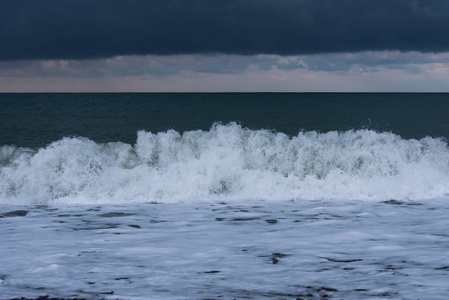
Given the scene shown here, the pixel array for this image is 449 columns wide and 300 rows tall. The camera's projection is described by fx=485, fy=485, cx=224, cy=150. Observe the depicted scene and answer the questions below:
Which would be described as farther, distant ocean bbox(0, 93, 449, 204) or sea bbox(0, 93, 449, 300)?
distant ocean bbox(0, 93, 449, 204)

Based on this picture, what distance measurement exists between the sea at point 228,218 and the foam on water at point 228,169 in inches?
1.9

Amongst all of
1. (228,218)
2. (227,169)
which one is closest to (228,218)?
(228,218)

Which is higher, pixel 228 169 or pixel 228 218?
pixel 228 169

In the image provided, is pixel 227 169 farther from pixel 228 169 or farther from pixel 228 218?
pixel 228 218

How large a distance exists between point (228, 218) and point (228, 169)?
392cm

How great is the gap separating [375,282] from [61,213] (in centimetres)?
700

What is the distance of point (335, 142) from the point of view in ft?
51.8

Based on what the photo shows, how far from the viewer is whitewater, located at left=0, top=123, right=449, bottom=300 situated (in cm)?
554

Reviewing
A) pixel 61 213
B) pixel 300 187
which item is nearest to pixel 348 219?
pixel 300 187

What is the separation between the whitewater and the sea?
3 centimetres

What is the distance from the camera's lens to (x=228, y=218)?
9.49 meters

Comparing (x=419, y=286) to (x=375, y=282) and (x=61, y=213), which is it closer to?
(x=375, y=282)

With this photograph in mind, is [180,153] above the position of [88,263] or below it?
above

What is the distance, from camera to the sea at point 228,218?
5.54m
